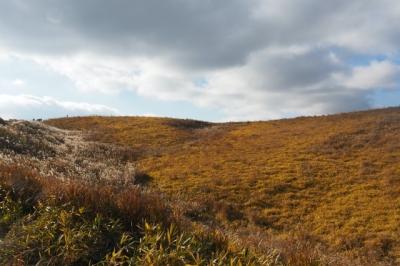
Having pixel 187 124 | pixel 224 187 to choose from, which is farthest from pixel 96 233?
pixel 187 124

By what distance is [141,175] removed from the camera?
93.9ft

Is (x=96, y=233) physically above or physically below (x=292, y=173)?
above

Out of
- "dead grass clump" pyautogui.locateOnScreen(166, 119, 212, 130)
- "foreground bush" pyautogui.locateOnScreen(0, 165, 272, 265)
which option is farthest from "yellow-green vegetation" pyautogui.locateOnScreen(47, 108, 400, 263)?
"foreground bush" pyautogui.locateOnScreen(0, 165, 272, 265)

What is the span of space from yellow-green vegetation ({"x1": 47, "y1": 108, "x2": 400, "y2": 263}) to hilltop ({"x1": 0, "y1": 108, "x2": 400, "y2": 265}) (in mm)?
89

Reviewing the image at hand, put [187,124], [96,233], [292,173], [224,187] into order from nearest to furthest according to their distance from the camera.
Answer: [96,233]
[224,187]
[292,173]
[187,124]

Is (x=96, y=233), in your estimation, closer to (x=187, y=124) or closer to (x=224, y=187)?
(x=224, y=187)

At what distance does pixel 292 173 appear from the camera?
29.2 m

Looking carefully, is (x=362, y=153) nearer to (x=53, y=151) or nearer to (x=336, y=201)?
(x=336, y=201)

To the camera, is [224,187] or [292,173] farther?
[292,173]

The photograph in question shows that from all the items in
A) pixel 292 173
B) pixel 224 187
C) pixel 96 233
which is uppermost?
pixel 96 233

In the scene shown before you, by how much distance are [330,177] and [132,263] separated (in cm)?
2293

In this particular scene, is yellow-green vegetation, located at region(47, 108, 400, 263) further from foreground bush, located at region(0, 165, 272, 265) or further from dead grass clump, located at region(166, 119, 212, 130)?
foreground bush, located at region(0, 165, 272, 265)

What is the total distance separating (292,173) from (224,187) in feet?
18.9

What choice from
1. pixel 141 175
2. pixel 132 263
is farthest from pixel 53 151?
pixel 132 263
